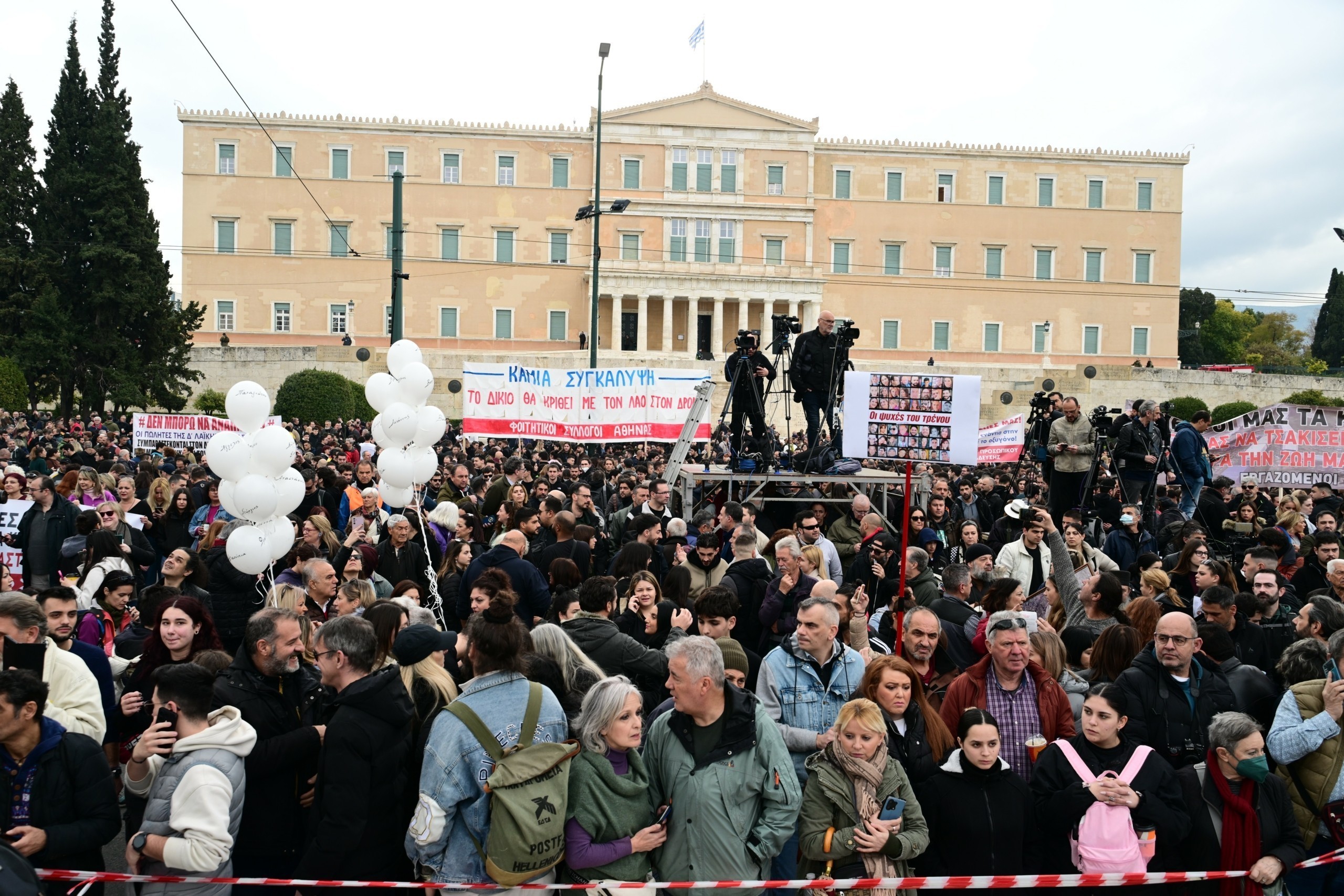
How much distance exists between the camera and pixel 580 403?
14219 mm

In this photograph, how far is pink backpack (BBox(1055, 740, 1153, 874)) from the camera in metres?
3.98

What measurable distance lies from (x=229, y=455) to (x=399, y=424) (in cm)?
154

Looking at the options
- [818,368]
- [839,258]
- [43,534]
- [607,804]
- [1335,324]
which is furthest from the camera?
[1335,324]

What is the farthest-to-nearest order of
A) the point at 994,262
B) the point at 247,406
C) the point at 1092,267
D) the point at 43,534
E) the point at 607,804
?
the point at 1092,267
the point at 994,262
the point at 43,534
the point at 247,406
the point at 607,804

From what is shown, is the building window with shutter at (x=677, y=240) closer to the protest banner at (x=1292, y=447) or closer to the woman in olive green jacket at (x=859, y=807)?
the protest banner at (x=1292, y=447)

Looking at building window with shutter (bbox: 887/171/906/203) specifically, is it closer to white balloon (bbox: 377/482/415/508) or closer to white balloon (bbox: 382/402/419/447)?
white balloon (bbox: 382/402/419/447)

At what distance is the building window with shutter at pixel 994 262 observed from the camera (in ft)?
181

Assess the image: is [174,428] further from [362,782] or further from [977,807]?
[977,807]

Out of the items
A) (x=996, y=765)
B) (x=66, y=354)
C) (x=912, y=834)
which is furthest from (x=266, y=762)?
(x=66, y=354)

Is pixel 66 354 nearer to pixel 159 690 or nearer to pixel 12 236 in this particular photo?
pixel 12 236

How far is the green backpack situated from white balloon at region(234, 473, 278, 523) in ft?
11.4

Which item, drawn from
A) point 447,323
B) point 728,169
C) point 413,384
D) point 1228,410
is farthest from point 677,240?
point 413,384

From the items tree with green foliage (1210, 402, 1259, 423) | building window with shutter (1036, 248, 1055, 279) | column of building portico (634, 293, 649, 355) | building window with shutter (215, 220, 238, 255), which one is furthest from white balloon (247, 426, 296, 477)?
building window with shutter (1036, 248, 1055, 279)

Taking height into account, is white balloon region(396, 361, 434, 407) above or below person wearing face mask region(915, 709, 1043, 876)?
above
